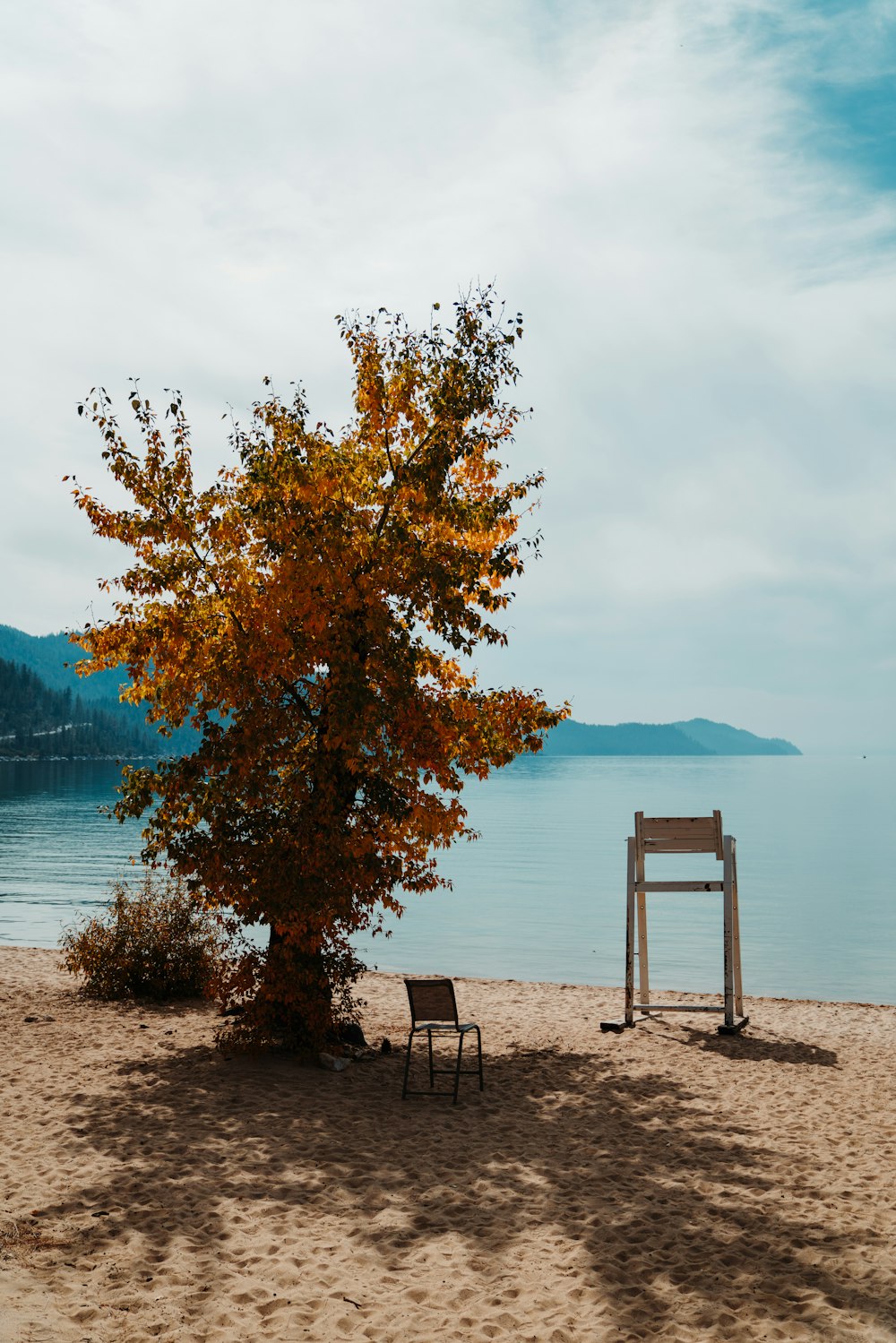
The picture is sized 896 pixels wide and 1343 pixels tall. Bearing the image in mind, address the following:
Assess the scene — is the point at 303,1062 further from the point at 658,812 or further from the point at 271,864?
the point at 658,812

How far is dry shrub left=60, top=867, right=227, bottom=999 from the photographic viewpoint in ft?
49.2

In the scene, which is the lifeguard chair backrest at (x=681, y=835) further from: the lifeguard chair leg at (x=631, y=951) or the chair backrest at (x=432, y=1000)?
the chair backrest at (x=432, y=1000)

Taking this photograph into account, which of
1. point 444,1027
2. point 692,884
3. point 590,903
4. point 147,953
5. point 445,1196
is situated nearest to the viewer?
point 445,1196

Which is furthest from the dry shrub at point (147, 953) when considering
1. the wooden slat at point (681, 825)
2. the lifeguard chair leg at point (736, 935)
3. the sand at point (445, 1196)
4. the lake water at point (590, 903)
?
the lake water at point (590, 903)

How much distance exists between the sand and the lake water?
12670 millimetres

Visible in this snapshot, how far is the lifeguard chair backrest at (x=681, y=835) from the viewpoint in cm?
1374

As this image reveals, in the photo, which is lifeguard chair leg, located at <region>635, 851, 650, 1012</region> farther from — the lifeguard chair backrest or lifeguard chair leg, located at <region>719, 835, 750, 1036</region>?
lifeguard chair leg, located at <region>719, 835, 750, 1036</region>

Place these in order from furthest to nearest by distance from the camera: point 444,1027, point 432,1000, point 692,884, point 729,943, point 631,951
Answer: point 631,951 < point 729,943 < point 692,884 < point 444,1027 < point 432,1000

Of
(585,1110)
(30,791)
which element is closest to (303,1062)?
(585,1110)

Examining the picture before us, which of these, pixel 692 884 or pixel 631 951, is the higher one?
pixel 692 884

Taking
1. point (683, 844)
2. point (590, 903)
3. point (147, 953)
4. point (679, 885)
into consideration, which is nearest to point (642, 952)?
point (679, 885)

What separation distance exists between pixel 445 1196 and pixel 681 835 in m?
7.45

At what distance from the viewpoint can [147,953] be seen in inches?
590

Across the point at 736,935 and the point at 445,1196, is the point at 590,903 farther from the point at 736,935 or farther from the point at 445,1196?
the point at 445,1196
